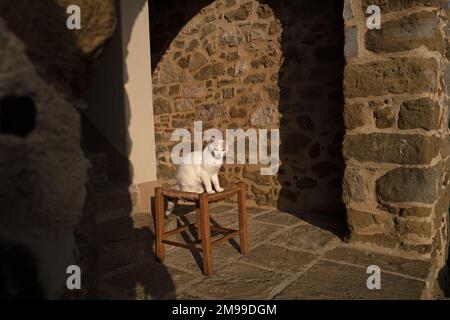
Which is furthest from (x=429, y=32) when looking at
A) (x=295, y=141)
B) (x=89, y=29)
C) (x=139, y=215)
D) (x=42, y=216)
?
(x=139, y=215)

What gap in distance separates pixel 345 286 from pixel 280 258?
49 centimetres

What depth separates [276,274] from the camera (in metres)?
1.99

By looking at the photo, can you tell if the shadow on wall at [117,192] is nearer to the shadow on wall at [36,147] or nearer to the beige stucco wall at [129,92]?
the beige stucco wall at [129,92]

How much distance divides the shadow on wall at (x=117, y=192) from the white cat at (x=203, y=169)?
0.56 m

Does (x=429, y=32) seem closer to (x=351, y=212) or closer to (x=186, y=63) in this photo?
(x=351, y=212)

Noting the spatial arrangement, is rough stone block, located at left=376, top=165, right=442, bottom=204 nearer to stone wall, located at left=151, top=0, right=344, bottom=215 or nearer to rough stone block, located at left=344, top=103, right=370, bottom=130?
rough stone block, located at left=344, top=103, right=370, bottom=130

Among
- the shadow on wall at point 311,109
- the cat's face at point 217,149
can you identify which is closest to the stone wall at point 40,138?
the cat's face at point 217,149

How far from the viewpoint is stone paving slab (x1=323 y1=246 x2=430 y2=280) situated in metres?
2.03

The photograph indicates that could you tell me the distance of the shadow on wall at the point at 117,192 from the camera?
1.93 metres

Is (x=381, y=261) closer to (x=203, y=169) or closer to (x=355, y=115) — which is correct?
(x=355, y=115)

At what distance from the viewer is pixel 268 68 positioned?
3.53 m

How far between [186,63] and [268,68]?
3.90 ft

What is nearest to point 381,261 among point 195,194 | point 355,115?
point 355,115

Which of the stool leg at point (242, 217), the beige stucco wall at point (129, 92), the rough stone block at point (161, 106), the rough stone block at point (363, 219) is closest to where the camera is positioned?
the stool leg at point (242, 217)
